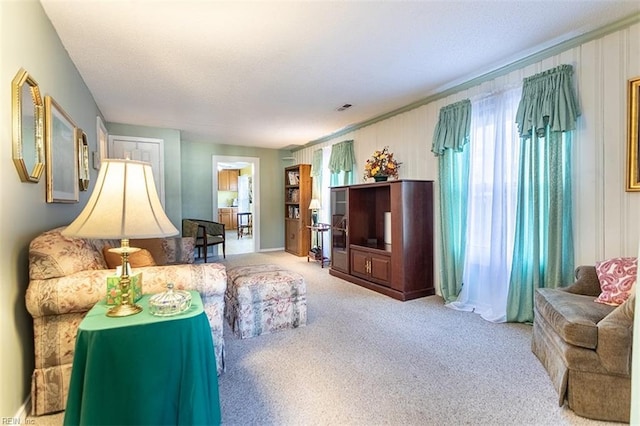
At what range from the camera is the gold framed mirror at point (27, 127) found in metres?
1.58

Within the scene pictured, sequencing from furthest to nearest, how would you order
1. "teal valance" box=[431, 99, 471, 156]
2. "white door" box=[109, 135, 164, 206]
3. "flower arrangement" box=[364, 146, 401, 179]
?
"white door" box=[109, 135, 164, 206]
"flower arrangement" box=[364, 146, 401, 179]
"teal valance" box=[431, 99, 471, 156]

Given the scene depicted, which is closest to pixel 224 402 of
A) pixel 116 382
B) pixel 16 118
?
pixel 116 382

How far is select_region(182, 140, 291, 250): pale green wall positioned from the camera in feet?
20.4

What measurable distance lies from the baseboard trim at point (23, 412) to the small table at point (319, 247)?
13.3ft

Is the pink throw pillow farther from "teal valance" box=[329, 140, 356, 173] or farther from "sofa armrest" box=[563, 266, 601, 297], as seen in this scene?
"teal valance" box=[329, 140, 356, 173]

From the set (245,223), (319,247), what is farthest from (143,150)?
(245,223)

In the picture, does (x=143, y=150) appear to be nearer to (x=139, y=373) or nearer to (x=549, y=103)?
(x=139, y=373)

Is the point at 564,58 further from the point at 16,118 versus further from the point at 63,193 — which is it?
the point at 63,193

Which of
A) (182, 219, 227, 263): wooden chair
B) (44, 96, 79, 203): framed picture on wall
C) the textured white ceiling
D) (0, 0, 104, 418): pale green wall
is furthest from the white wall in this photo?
(182, 219, 227, 263): wooden chair

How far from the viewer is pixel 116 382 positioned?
1.23 metres

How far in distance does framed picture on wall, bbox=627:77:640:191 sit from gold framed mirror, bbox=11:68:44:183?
3812mm

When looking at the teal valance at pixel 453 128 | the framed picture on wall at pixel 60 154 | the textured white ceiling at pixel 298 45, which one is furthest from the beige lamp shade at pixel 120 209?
the teal valance at pixel 453 128

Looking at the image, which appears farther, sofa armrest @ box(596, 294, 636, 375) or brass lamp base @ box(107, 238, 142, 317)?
sofa armrest @ box(596, 294, 636, 375)

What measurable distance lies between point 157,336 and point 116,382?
22cm
